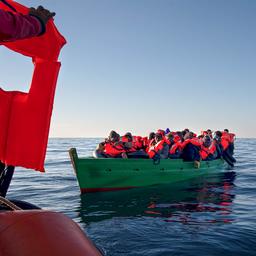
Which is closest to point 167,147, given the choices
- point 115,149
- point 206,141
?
point 115,149

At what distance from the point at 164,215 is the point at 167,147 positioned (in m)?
5.76

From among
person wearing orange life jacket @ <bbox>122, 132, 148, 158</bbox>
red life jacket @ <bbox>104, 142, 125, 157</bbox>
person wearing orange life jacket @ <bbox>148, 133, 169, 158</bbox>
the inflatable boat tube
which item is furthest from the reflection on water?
the inflatable boat tube

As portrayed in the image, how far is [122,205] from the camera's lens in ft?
30.8

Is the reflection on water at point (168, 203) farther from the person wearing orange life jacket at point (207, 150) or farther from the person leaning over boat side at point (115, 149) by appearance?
the person wearing orange life jacket at point (207, 150)

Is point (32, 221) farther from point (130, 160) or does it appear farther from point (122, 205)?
point (130, 160)

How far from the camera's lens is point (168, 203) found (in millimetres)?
9609

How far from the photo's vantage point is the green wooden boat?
11.2m

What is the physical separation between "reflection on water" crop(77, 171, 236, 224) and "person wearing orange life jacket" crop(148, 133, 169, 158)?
1299mm

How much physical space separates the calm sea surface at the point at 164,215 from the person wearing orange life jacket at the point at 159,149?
1339 millimetres

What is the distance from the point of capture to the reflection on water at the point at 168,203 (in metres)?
7.91

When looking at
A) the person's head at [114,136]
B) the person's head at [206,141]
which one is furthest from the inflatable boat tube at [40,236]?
the person's head at [206,141]

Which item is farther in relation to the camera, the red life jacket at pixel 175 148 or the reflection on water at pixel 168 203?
the red life jacket at pixel 175 148

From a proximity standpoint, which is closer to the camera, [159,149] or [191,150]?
[159,149]

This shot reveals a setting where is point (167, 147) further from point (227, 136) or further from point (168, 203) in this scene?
point (227, 136)
